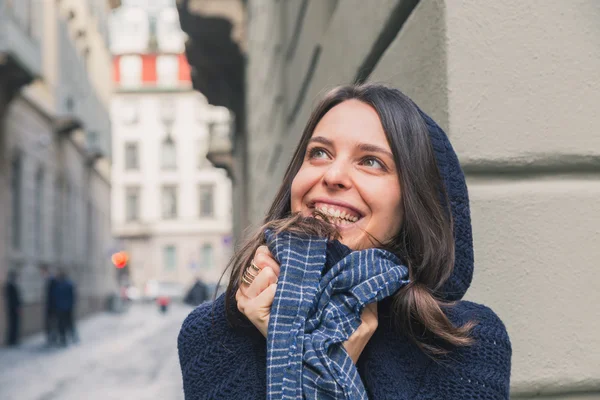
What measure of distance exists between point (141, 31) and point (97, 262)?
35846 mm

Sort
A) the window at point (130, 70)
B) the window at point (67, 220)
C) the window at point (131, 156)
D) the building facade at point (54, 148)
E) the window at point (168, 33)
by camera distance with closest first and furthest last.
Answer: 1. the building facade at point (54, 148)
2. the window at point (67, 220)
3. the window at point (131, 156)
4. the window at point (130, 70)
5. the window at point (168, 33)

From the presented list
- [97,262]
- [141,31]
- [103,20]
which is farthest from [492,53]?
[141,31]

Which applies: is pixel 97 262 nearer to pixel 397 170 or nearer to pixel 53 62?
pixel 53 62

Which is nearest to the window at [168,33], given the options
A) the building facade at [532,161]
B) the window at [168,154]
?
the window at [168,154]

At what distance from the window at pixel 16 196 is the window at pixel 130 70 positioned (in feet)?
138

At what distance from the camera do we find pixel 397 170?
187 cm

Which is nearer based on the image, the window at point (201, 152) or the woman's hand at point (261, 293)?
the woman's hand at point (261, 293)

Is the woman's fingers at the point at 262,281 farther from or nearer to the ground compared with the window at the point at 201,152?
nearer to the ground

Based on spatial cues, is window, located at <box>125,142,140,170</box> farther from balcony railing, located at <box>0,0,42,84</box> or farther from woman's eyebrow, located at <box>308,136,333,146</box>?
woman's eyebrow, located at <box>308,136,333,146</box>

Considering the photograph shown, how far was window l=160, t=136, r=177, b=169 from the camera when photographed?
58.1 meters

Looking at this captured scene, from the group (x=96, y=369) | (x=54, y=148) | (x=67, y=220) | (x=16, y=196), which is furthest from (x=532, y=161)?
(x=67, y=220)

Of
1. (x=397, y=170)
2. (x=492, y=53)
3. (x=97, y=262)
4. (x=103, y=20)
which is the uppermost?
(x=103, y=20)

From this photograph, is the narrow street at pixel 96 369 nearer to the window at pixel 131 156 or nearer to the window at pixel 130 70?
the window at pixel 131 156

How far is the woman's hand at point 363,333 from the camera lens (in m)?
1.68
